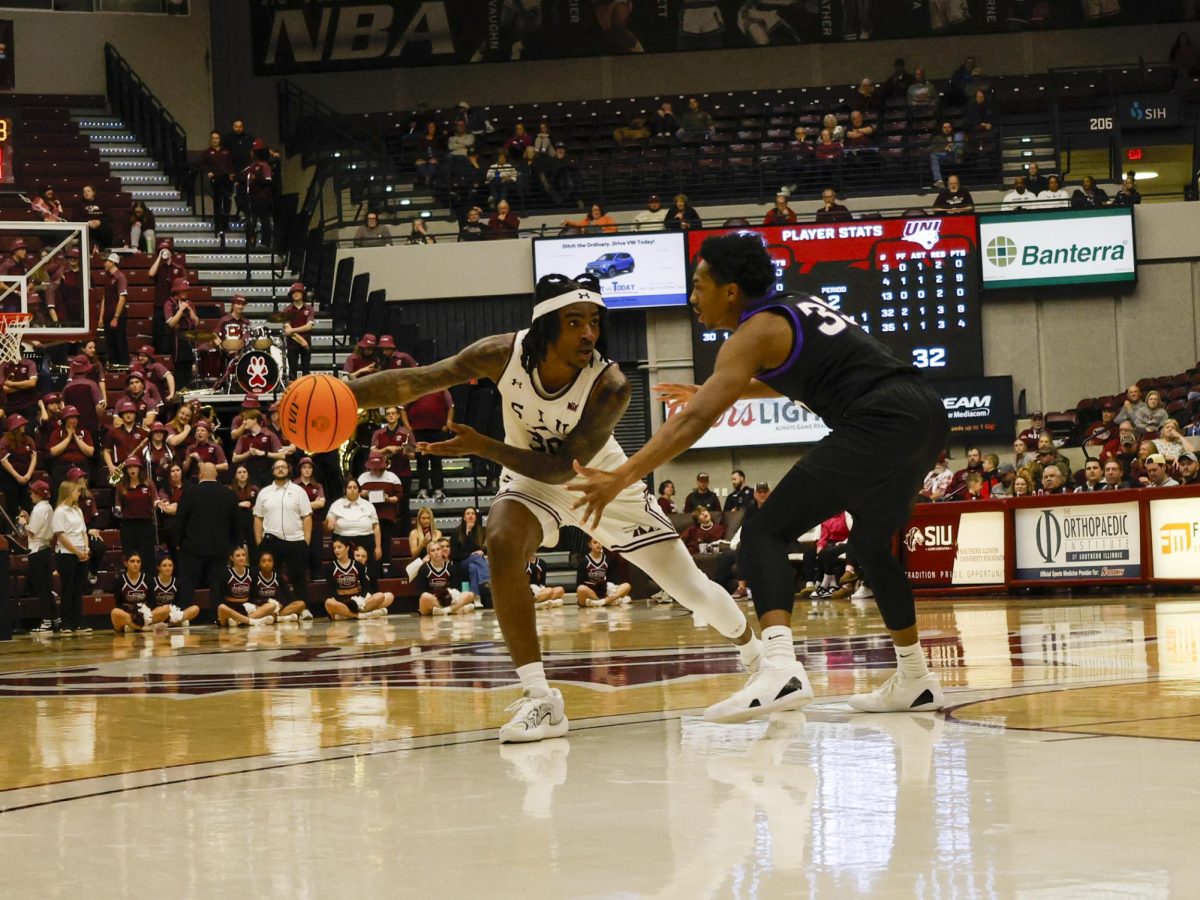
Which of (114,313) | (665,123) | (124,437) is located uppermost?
(665,123)

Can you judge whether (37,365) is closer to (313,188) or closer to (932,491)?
(313,188)

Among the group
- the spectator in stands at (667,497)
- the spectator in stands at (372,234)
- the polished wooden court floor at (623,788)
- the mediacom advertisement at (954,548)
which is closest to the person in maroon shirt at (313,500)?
the spectator in stands at (667,497)

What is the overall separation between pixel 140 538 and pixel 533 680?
12073 mm

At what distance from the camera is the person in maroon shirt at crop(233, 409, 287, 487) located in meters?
18.0

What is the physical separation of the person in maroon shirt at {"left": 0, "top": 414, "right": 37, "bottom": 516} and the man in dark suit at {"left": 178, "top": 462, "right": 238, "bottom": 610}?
1784mm

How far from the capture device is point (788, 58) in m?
29.6

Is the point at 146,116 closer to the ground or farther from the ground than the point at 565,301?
farther from the ground

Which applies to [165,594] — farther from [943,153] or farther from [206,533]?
[943,153]

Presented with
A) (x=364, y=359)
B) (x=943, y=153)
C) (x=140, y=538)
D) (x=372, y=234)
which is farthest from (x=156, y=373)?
(x=943, y=153)

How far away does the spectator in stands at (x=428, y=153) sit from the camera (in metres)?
25.6

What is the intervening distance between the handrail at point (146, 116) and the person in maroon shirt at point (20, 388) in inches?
351

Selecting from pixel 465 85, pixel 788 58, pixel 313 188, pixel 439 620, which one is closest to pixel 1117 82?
pixel 788 58

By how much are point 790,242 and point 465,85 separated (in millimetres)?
9271

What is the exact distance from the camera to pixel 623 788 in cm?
405
